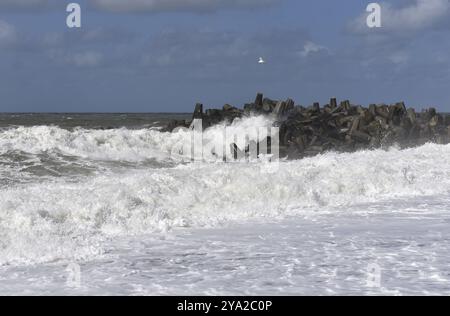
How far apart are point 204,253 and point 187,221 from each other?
2.34 metres

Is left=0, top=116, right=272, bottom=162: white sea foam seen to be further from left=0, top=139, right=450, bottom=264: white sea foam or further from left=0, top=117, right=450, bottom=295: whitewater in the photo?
left=0, top=139, right=450, bottom=264: white sea foam

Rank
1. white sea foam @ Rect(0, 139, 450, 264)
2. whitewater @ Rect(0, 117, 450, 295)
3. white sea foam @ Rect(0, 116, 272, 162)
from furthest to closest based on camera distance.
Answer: white sea foam @ Rect(0, 116, 272, 162)
white sea foam @ Rect(0, 139, 450, 264)
whitewater @ Rect(0, 117, 450, 295)

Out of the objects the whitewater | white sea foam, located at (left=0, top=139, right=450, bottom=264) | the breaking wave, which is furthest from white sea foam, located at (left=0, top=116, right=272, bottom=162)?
white sea foam, located at (left=0, top=139, right=450, bottom=264)

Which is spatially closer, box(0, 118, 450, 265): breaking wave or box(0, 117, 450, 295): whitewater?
box(0, 117, 450, 295): whitewater

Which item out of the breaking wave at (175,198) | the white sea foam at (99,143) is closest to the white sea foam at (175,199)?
the breaking wave at (175,198)

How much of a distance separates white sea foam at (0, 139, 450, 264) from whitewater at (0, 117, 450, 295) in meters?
0.03

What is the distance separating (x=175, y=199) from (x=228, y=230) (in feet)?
7.64

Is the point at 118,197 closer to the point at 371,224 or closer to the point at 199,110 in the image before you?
the point at 371,224

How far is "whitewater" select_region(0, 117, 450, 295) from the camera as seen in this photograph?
6.23 m

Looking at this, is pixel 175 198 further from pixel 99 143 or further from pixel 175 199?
pixel 99 143

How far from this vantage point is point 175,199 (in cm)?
1138

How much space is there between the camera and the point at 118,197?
35.0 feet

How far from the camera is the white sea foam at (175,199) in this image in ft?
27.8
